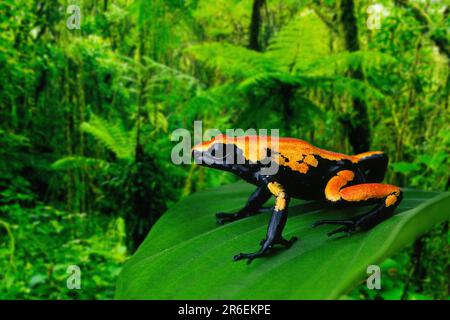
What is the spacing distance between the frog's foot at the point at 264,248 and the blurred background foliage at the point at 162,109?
4.49 feet

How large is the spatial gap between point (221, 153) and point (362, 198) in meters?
0.41

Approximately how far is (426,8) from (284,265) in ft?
12.4

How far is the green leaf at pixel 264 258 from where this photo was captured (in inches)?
23.8

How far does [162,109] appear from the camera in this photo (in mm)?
3471

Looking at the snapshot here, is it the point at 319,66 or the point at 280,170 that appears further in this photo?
the point at 319,66

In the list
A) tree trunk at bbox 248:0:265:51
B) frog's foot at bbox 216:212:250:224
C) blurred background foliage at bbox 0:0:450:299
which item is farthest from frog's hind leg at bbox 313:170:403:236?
tree trunk at bbox 248:0:265:51

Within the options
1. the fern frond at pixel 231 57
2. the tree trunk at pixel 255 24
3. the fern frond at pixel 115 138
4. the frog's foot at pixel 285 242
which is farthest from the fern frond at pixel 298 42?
the frog's foot at pixel 285 242

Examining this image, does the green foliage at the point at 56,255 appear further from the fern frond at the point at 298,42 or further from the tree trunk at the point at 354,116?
the tree trunk at the point at 354,116

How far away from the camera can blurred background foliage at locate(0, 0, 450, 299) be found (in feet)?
8.62

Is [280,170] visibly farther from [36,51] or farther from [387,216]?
[36,51]

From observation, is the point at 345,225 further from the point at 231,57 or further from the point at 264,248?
the point at 231,57

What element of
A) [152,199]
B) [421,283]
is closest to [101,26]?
[152,199]

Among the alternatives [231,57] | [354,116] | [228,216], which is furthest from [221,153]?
[354,116]

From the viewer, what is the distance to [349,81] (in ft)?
8.43
